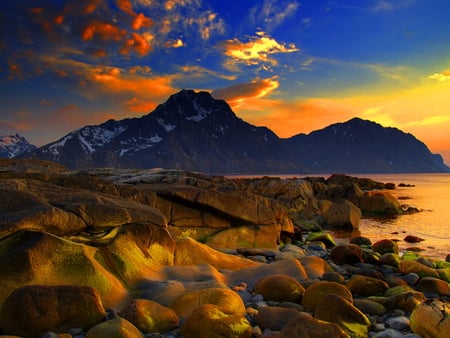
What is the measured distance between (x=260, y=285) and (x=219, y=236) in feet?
24.0

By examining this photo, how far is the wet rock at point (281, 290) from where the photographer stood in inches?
325

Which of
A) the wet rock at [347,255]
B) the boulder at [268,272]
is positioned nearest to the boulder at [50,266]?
the boulder at [268,272]

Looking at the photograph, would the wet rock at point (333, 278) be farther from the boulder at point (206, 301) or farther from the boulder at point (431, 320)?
the boulder at point (206, 301)

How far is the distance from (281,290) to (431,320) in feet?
9.38

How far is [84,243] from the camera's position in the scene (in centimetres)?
855

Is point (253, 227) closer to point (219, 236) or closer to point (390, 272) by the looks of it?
point (219, 236)

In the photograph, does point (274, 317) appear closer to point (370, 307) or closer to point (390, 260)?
point (370, 307)

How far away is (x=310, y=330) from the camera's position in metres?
5.56

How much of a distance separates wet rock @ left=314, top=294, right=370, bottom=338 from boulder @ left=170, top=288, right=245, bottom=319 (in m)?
1.43

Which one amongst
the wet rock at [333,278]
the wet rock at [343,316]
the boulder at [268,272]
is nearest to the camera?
the wet rock at [343,316]

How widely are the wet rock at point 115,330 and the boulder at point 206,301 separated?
1414mm

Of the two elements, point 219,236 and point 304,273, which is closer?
point 304,273

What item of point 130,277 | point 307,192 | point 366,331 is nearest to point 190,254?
point 130,277

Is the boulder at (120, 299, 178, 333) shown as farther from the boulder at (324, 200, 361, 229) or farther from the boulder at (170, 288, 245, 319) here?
the boulder at (324, 200, 361, 229)
